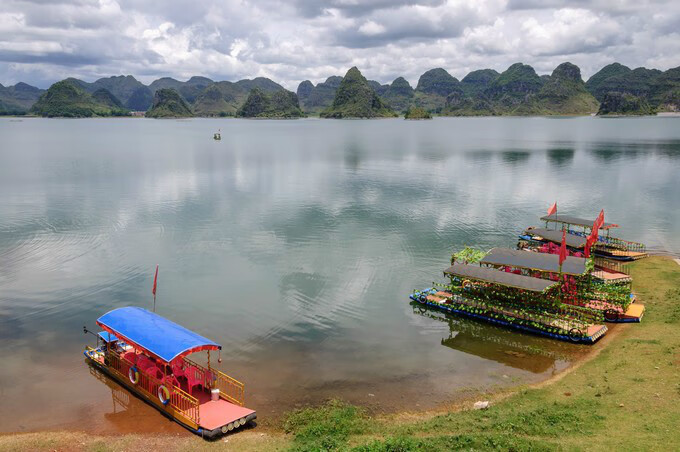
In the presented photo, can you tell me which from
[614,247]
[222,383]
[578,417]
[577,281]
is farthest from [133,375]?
[614,247]

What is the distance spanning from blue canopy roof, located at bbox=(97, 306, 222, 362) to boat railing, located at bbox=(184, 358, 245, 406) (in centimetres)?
165

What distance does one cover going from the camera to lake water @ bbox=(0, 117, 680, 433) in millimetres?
27266

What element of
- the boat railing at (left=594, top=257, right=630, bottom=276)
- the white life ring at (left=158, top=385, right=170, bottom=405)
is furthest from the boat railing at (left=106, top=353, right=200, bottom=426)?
the boat railing at (left=594, top=257, right=630, bottom=276)

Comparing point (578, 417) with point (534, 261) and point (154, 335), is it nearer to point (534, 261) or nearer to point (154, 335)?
point (534, 261)

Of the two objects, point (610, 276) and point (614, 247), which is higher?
point (614, 247)

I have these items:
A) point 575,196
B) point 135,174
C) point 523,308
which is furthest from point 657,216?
point 135,174

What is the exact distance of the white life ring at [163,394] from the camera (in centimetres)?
2360

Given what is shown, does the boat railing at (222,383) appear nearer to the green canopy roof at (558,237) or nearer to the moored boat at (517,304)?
the moored boat at (517,304)

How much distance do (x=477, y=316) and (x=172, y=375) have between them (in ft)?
70.7

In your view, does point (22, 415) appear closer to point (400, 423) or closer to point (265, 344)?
point (265, 344)

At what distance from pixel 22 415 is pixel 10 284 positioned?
20.3m

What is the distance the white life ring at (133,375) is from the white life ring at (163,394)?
80.9 inches

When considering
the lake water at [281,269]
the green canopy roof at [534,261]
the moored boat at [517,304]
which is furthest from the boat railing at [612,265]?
the moored boat at [517,304]

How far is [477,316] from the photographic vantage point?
3572 cm
